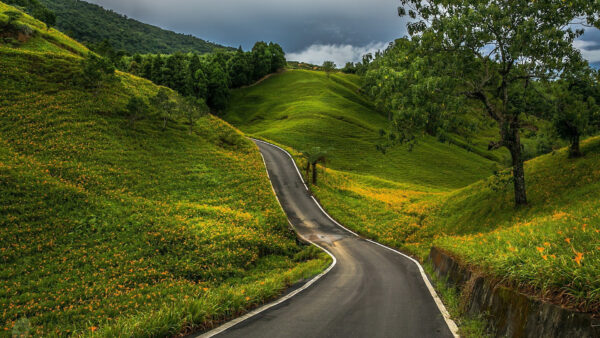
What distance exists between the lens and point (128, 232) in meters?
16.9

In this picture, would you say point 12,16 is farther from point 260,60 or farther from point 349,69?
point 349,69

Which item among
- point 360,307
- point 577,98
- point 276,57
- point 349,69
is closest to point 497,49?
point 577,98

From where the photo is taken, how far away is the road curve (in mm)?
6156

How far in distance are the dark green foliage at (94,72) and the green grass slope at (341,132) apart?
28.5 m

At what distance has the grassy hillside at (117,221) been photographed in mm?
10117

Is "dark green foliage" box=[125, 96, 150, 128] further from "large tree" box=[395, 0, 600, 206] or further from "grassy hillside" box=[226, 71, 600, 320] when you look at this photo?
"large tree" box=[395, 0, 600, 206]

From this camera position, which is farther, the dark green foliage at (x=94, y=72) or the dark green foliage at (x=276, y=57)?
the dark green foliage at (x=276, y=57)

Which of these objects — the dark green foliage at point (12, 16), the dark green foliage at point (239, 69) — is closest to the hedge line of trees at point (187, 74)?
the dark green foliage at point (239, 69)

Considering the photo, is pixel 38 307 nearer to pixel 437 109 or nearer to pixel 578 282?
pixel 578 282

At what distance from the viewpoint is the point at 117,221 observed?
17.6 metres

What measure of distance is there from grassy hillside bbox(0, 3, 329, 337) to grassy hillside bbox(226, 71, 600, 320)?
20.8ft

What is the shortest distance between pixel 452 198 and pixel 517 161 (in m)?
11.9

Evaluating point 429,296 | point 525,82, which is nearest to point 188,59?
point 525,82

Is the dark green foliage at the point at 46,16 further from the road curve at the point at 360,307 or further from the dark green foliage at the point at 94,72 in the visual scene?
the road curve at the point at 360,307
